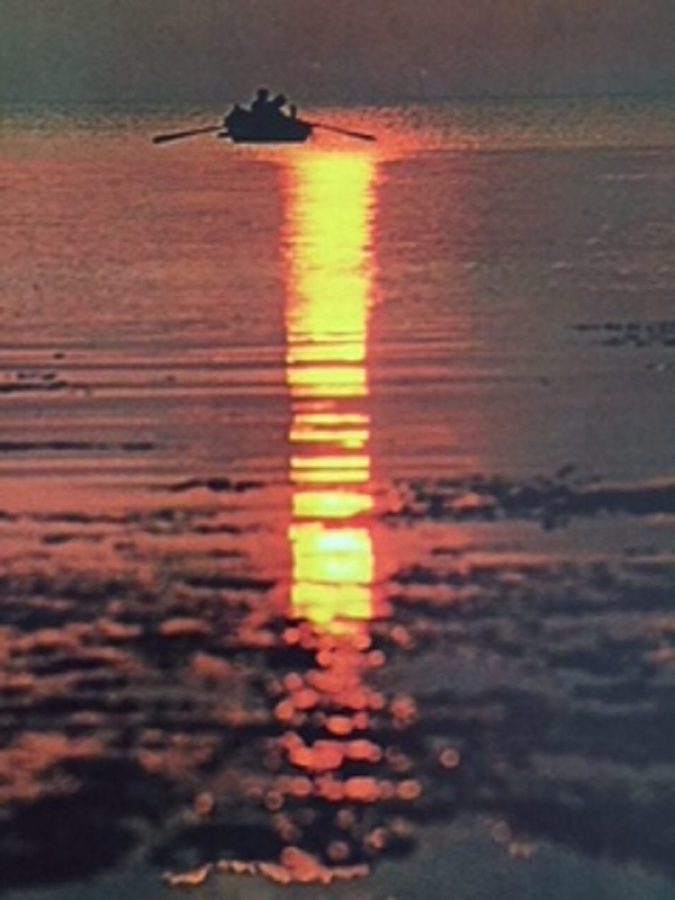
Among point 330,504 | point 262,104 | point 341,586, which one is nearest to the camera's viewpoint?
point 341,586

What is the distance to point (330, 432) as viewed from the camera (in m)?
15.7

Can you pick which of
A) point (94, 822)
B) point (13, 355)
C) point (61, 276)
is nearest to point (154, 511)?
point (94, 822)

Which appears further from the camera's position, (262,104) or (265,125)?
(262,104)

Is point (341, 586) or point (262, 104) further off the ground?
point (262, 104)

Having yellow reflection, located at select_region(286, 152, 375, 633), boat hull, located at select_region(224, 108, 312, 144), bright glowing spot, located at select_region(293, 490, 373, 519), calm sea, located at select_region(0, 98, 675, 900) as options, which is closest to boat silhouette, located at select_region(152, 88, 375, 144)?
boat hull, located at select_region(224, 108, 312, 144)

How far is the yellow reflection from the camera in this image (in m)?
11.3

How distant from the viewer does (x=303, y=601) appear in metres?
11.0

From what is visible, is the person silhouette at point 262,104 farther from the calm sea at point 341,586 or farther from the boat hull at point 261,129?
the calm sea at point 341,586

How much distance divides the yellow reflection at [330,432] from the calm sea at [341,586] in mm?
39

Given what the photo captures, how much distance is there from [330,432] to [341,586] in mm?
4492

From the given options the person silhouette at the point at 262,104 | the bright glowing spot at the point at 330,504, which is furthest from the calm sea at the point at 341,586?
the person silhouette at the point at 262,104

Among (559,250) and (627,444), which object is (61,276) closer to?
(559,250)

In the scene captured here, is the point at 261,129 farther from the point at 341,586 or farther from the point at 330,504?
the point at 341,586

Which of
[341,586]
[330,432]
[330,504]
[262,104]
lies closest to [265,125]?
[262,104]
